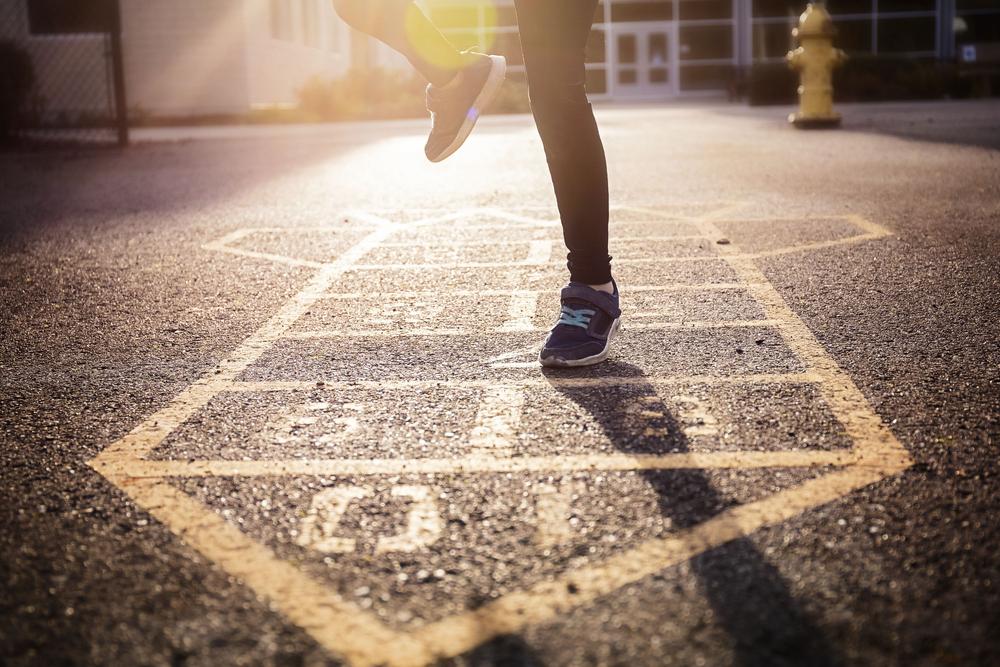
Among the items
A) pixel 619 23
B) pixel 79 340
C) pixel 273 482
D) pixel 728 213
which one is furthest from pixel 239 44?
pixel 273 482

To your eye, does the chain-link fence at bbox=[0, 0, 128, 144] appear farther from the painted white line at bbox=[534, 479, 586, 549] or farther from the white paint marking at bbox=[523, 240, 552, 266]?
the painted white line at bbox=[534, 479, 586, 549]

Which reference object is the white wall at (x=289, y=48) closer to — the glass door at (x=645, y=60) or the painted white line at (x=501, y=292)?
the glass door at (x=645, y=60)

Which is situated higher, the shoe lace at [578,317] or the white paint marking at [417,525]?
the shoe lace at [578,317]

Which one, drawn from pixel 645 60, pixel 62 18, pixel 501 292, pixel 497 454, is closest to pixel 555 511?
pixel 497 454

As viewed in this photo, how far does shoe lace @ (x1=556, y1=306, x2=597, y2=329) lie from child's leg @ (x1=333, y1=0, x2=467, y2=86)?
1.00 meters

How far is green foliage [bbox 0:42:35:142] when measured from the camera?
58.2 ft

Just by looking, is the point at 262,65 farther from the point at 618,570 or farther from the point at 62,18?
the point at 618,570

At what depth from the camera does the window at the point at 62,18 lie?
2789 cm

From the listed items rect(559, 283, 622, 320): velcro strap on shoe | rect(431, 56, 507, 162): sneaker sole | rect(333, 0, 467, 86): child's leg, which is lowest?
rect(559, 283, 622, 320): velcro strap on shoe

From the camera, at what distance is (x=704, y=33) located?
44.5 metres

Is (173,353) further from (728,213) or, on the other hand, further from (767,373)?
(728,213)

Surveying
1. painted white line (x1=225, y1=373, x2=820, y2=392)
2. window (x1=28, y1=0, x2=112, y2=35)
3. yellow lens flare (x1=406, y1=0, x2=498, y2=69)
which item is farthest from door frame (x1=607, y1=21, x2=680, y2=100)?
painted white line (x1=225, y1=373, x2=820, y2=392)

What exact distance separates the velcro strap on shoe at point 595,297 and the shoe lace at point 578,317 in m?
0.03

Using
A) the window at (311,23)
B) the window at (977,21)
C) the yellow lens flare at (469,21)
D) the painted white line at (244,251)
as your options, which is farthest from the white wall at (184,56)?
the window at (977,21)
